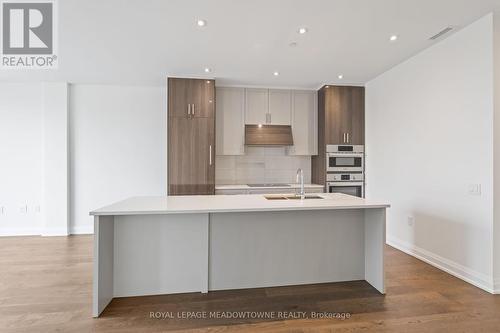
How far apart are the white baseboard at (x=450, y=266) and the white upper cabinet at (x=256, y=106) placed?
9.29ft

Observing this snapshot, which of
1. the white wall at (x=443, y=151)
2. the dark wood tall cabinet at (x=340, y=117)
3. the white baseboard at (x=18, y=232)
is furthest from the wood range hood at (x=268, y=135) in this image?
the white baseboard at (x=18, y=232)

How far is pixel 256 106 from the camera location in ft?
15.3

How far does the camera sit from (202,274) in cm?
252

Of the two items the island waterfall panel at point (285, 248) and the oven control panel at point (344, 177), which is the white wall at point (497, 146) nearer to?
the island waterfall panel at point (285, 248)

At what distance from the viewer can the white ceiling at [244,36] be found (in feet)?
7.74

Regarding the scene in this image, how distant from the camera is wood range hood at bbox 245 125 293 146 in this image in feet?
14.9

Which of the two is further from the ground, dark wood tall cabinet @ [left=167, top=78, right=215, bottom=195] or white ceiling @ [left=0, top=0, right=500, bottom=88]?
white ceiling @ [left=0, top=0, right=500, bottom=88]

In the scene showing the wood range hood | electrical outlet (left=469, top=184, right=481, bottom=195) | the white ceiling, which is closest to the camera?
the white ceiling

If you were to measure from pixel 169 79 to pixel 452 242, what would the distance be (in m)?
4.27

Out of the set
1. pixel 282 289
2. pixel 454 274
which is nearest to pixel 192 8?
pixel 282 289

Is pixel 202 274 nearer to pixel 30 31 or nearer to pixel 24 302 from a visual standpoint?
pixel 24 302

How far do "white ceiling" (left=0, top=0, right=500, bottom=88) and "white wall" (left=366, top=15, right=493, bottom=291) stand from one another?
0.29 meters

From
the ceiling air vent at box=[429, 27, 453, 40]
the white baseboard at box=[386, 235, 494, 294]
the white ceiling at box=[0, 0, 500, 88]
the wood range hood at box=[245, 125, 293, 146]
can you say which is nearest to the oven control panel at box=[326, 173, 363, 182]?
the wood range hood at box=[245, 125, 293, 146]

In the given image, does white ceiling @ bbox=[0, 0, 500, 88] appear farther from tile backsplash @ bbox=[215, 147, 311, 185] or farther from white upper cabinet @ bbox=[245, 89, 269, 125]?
tile backsplash @ bbox=[215, 147, 311, 185]
